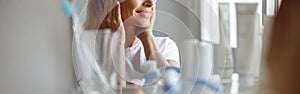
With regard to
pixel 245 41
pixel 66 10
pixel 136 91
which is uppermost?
pixel 66 10

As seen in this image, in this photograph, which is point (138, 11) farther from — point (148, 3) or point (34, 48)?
point (34, 48)

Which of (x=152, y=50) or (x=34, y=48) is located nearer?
(x=152, y=50)

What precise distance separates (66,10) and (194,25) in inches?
12.7

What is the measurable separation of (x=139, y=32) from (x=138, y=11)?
5cm

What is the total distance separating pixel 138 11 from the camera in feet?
2.34

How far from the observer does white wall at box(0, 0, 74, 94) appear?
0.79m

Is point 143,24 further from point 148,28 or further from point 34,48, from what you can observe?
point 34,48

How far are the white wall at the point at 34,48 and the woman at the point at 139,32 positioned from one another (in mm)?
143

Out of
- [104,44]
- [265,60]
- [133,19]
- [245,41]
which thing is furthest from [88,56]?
[265,60]

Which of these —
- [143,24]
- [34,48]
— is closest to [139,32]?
[143,24]

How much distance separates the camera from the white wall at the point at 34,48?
789 mm

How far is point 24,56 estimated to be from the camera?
812mm

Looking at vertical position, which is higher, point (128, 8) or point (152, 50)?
point (128, 8)

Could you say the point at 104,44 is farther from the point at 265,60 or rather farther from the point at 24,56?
the point at 265,60
